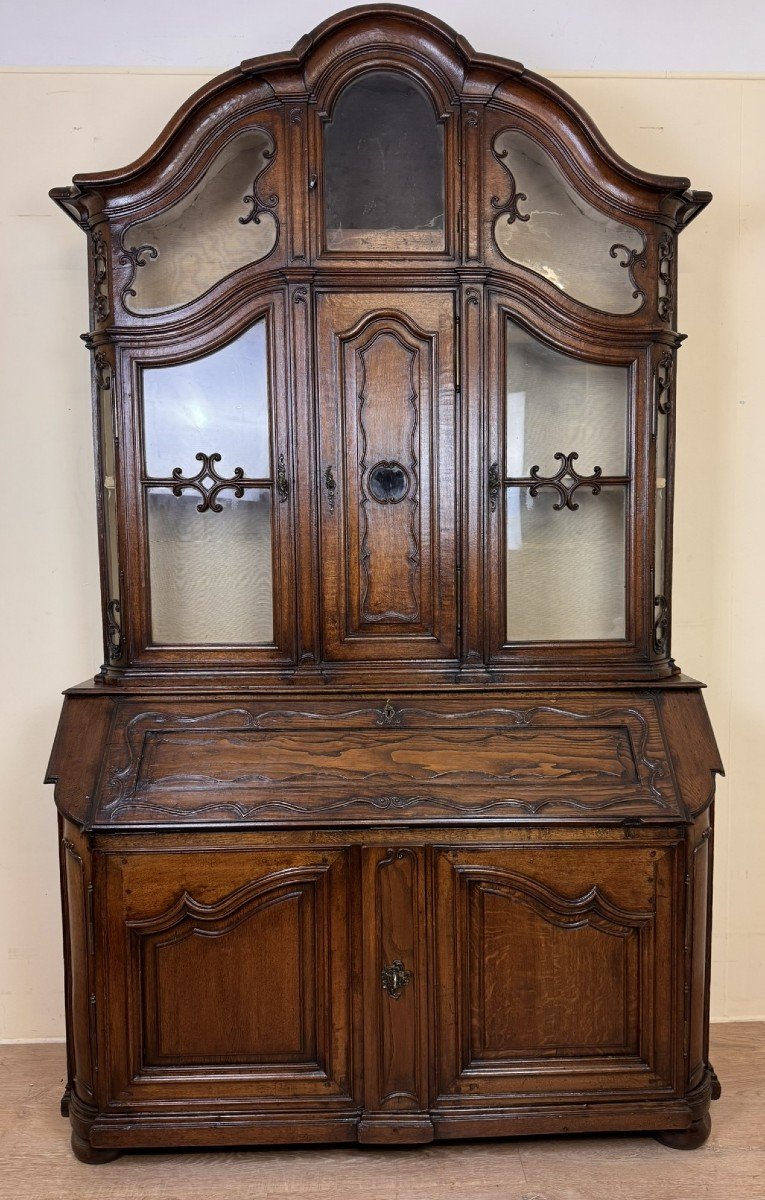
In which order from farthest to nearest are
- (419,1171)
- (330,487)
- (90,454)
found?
(90,454) < (330,487) < (419,1171)

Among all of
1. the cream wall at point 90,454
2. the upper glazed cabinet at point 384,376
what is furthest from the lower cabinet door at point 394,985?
the cream wall at point 90,454

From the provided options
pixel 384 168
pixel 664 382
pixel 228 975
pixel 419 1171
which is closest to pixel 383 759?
pixel 228 975

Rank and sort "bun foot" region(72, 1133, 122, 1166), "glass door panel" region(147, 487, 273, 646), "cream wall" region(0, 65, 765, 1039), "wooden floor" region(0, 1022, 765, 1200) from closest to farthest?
"wooden floor" region(0, 1022, 765, 1200), "bun foot" region(72, 1133, 122, 1166), "glass door panel" region(147, 487, 273, 646), "cream wall" region(0, 65, 765, 1039)

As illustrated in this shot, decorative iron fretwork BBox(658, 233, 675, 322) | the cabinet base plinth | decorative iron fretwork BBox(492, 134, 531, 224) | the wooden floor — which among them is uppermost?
decorative iron fretwork BBox(492, 134, 531, 224)

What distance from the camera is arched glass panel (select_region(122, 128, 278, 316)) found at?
2125 millimetres

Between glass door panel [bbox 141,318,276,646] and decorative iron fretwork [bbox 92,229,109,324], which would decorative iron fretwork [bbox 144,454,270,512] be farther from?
decorative iron fretwork [bbox 92,229,109,324]

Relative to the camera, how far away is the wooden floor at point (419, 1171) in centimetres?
198

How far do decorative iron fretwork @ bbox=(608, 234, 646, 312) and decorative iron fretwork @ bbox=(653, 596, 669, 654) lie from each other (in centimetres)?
69

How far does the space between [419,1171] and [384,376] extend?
1796mm

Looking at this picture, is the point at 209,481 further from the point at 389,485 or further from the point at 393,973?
the point at 393,973

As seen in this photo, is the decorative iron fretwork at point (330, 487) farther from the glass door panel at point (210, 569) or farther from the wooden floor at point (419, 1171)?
the wooden floor at point (419, 1171)

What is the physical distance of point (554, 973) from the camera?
207cm

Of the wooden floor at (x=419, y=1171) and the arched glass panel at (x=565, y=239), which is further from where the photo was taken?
the arched glass panel at (x=565, y=239)

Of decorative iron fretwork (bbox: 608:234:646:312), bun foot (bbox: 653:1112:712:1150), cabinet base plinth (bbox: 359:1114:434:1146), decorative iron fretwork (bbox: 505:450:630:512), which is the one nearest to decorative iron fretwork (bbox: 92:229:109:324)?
decorative iron fretwork (bbox: 505:450:630:512)
